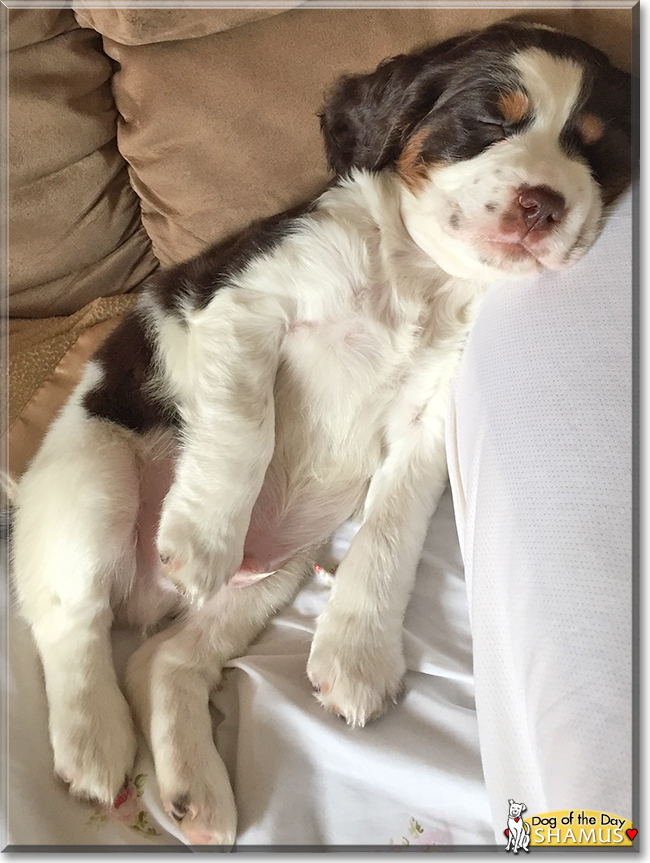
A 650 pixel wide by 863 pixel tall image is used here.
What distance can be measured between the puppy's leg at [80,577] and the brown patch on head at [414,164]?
3.15 feet

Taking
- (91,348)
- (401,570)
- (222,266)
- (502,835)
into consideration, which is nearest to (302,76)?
(222,266)

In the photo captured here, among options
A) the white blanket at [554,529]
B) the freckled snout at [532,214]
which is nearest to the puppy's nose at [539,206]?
the freckled snout at [532,214]

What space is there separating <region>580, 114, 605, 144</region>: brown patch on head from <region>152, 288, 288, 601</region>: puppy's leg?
0.78 meters

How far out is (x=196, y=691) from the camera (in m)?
1.56

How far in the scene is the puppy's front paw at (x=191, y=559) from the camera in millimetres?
1495

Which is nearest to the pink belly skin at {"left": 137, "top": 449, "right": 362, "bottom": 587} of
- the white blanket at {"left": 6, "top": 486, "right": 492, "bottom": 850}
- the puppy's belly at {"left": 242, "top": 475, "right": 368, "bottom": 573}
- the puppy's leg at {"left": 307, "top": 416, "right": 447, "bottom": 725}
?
the puppy's belly at {"left": 242, "top": 475, "right": 368, "bottom": 573}

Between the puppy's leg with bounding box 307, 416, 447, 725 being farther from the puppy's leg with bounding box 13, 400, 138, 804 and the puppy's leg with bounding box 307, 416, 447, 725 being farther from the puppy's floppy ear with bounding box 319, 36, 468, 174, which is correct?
the puppy's floppy ear with bounding box 319, 36, 468, 174

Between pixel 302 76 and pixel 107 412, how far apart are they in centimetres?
107

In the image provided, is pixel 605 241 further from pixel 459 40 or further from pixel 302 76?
pixel 302 76

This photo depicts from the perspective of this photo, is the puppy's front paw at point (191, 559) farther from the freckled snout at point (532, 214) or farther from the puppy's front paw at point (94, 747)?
the freckled snout at point (532, 214)

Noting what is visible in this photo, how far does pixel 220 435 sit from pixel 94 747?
70 cm

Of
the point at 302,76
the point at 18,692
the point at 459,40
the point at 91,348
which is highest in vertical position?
the point at 459,40

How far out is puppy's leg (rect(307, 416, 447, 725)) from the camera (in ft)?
4.94

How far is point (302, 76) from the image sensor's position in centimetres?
194
